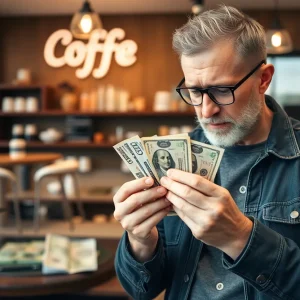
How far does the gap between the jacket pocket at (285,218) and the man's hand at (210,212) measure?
0.47ft

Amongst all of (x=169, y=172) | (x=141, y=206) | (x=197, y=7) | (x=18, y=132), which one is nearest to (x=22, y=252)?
(x=141, y=206)

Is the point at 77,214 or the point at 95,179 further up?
the point at 95,179

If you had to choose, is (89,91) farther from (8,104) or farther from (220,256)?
(220,256)

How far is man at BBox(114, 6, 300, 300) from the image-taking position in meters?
1.06

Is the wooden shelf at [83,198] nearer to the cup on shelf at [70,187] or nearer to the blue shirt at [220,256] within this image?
the cup on shelf at [70,187]

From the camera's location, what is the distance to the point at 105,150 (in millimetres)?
6504

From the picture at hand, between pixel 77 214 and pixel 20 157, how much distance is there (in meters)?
1.49

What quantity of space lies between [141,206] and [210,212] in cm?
21

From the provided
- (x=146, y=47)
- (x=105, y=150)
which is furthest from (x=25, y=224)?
(x=146, y=47)

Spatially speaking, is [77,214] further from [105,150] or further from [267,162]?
[267,162]

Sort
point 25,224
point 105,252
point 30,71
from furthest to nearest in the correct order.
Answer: point 30,71 < point 25,224 < point 105,252


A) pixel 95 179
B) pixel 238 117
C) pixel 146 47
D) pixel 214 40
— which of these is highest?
pixel 146 47

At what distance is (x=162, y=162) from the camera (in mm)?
1153

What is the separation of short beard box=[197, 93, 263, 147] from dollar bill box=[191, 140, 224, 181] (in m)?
0.13
